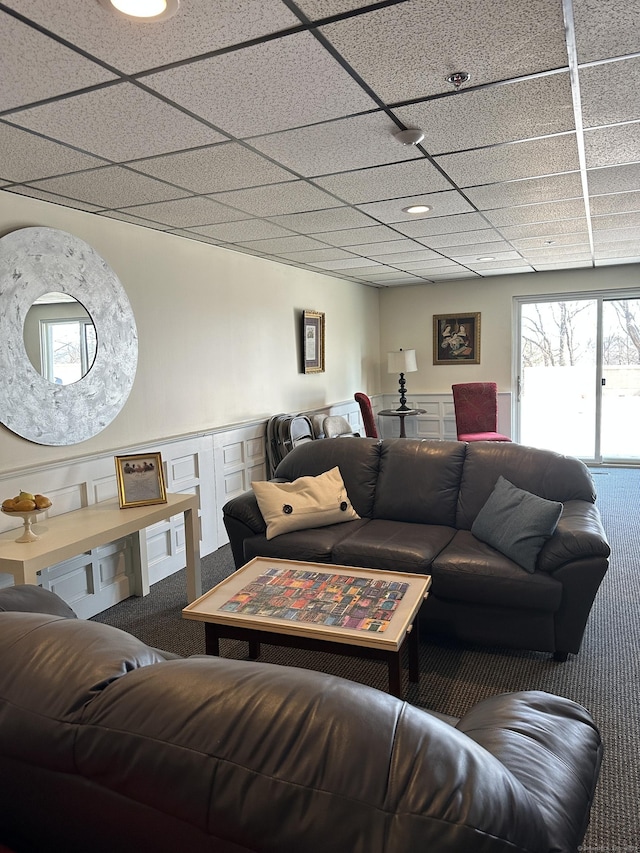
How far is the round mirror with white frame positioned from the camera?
2820 millimetres

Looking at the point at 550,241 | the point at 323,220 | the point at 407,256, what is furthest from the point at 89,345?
the point at 550,241

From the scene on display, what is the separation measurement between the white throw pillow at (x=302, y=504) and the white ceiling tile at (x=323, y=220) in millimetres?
1617

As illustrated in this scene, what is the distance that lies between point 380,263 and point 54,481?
3.74m

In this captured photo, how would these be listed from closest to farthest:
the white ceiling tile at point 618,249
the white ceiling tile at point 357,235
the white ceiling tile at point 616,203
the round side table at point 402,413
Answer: the white ceiling tile at point 616,203 < the white ceiling tile at point 357,235 < the white ceiling tile at point 618,249 < the round side table at point 402,413

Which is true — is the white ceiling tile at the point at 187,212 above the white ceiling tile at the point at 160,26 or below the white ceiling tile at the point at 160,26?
above

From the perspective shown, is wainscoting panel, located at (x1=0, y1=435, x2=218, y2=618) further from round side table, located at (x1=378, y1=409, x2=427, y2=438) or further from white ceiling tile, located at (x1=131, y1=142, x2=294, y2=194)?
round side table, located at (x1=378, y1=409, x2=427, y2=438)

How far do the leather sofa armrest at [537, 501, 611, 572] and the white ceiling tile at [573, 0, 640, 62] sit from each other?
6.15ft

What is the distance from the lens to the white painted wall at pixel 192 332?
10.8 feet

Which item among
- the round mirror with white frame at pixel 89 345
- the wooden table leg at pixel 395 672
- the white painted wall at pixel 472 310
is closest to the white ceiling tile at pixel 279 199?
the round mirror with white frame at pixel 89 345

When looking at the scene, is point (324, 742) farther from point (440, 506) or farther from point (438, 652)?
point (440, 506)

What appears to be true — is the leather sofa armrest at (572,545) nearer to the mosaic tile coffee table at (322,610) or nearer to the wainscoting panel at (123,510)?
the mosaic tile coffee table at (322,610)

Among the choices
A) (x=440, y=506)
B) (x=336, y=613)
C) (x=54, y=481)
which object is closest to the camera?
(x=336, y=613)

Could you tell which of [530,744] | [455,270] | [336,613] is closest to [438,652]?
[336,613]

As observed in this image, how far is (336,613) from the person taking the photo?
227 cm
